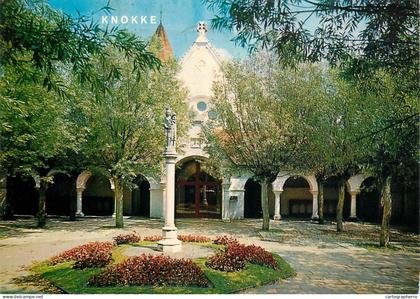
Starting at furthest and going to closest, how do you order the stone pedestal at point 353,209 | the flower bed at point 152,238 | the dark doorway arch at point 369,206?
1. the dark doorway arch at point 369,206
2. the stone pedestal at point 353,209
3. the flower bed at point 152,238

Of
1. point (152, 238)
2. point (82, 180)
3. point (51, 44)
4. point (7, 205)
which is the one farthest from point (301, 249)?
point (82, 180)

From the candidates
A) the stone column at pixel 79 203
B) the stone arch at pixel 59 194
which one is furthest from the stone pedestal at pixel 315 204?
the stone column at pixel 79 203

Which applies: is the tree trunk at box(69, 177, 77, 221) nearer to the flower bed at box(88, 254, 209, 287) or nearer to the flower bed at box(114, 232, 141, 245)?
the flower bed at box(114, 232, 141, 245)

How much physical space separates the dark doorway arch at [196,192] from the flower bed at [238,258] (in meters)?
3.02

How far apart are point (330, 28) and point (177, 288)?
478 centimetres

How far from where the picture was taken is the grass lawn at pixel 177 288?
5684 mm

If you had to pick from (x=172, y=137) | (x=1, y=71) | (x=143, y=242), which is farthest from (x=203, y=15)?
(x=143, y=242)

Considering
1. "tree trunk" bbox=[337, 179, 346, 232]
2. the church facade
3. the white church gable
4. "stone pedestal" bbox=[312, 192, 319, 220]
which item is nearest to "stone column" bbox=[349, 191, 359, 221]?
the church facade

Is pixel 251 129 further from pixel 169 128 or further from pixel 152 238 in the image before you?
pixel 152 238

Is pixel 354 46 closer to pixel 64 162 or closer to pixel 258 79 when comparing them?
pixel 258 79

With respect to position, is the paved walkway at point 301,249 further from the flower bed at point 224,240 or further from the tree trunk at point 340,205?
the flower bed at point 224,240

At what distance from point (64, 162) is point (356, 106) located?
342 inches

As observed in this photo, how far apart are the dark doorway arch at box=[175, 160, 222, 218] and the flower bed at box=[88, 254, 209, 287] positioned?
380 cm

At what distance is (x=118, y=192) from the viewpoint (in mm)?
9750
